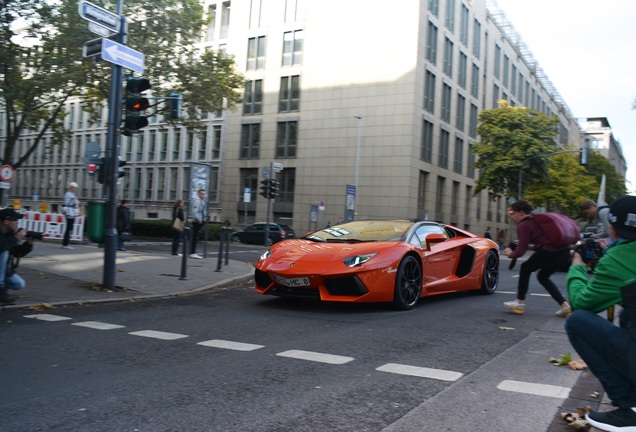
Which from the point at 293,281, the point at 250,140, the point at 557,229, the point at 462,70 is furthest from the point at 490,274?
the point at 462,70

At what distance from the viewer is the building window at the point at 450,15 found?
145ft

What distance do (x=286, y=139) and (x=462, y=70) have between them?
1577 cm

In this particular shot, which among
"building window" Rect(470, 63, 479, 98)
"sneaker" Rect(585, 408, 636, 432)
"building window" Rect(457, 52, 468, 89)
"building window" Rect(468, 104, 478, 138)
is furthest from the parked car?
"sneaker" Rect(585, 408, 636, 432)

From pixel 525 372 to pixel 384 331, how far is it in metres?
1.90

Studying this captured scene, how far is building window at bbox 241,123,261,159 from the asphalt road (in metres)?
39.6

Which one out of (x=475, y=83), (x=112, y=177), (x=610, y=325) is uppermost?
Result: (x=475, y=83)

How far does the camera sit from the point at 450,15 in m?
44.6

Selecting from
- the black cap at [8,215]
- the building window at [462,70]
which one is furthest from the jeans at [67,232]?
the building window at [462,70]

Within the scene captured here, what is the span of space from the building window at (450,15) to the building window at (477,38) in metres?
5.62

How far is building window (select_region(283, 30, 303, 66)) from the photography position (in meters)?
44.6

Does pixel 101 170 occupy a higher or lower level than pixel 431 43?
lower

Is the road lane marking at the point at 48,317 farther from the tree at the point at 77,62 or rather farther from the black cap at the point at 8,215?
the tree at the point at 77,62

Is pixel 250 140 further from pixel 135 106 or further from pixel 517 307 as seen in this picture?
pixel 517 307

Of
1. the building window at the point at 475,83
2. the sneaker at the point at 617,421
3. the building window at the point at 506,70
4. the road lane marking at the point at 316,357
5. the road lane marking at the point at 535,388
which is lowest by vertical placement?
the road lane marking at the point at 316,357
